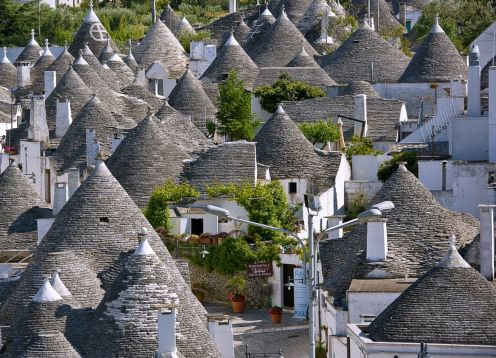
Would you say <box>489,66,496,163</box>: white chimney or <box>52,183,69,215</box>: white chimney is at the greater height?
<box>489,66,496,163</box>: white chimney

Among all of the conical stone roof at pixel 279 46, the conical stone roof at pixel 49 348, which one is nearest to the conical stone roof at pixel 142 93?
the conical stone roof at pixel 279 46

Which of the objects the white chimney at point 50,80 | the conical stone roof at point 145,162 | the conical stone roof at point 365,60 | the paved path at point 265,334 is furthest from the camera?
the conical stone roof at point 365,60

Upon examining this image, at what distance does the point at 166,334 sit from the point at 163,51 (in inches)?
2461

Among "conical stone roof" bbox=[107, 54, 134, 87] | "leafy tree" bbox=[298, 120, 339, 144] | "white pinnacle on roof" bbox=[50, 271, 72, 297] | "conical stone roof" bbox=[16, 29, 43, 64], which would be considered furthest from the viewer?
"conical stone roof" bbox=[16, 29, 43, 64]

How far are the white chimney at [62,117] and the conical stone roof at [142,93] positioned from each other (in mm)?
5356

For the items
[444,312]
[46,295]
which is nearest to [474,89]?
[46,295]

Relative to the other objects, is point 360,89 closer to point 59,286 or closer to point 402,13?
point 402,13

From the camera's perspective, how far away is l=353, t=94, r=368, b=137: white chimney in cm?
7481

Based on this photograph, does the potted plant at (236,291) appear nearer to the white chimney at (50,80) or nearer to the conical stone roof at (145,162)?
the conical stone roof at (145,162)

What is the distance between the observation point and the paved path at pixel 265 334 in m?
50.0

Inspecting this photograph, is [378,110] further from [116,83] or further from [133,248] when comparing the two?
[133,248]

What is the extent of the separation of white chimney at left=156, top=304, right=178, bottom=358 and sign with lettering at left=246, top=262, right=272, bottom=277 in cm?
1872

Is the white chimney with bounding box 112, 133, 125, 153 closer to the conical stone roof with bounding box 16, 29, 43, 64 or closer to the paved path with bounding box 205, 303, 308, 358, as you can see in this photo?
the paved path with bounding box 205, 303, 308, 358

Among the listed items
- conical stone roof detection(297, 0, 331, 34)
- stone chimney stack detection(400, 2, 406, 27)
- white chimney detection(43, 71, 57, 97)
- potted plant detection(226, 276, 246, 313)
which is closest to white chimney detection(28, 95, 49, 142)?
white chimney detection(43, 71, 57, 97)
